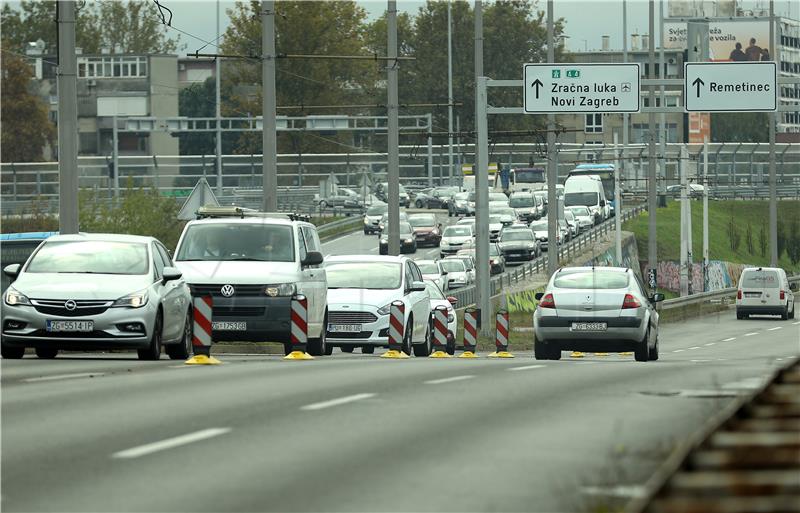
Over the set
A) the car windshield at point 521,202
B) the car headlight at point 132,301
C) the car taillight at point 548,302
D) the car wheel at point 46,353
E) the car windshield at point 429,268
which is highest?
the car windshield at point 521,202

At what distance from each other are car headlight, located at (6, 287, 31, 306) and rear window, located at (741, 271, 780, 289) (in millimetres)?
41557

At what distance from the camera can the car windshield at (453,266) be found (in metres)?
63.6

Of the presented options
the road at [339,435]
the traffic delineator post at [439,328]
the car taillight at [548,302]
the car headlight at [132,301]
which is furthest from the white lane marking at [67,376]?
the traffic delineator post at [439,328]

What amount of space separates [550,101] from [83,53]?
10355 cm

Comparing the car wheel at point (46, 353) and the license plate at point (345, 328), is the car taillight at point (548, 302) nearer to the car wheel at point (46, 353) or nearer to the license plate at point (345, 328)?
the license plate at point (345, 328)

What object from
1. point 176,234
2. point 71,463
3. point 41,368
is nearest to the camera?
point 71,463

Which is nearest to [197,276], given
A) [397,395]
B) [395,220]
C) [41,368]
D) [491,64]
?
[41,368]

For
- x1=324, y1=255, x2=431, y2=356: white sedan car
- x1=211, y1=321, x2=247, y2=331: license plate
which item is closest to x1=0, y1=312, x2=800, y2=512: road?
x1=211, y1=321, x2=247, y2=331: license plate

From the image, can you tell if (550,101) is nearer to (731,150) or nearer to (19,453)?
(19,453)

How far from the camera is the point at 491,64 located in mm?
131375

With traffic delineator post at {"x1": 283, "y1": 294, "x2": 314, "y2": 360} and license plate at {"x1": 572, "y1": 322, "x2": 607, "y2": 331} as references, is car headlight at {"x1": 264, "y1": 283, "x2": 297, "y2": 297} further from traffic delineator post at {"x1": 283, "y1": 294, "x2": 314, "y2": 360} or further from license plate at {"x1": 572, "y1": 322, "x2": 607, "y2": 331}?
license plate at {"x1": 572, "y1": 322, "x2": 607, "y2": 331}

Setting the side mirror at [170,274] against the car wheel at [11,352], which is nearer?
the car wheel at [11,352]

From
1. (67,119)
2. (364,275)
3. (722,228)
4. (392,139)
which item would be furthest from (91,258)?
(722,228)

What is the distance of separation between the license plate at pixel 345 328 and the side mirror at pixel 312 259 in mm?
3792
